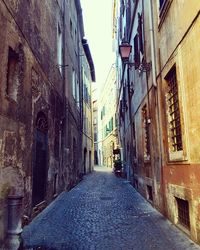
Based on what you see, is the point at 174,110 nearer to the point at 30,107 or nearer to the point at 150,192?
the point at 30,107

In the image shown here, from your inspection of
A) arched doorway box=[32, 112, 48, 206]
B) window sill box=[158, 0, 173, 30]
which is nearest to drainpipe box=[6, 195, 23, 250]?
arched doorway box=[32, 112, 48, 206]

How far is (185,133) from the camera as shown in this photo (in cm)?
544

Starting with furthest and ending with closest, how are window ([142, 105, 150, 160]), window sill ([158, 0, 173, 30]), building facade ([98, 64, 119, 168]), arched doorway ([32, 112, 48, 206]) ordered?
building facade ([98, 64, 119, 168]) < window ([142, 105, 150, 160]) < arched doorway ([32, 112, 48, 206]) < window sill ([158, 0, 173, 30])

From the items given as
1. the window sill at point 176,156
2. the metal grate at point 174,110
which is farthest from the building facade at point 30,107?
the metal grate at point 174,110

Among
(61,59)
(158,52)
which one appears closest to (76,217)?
(158,52)

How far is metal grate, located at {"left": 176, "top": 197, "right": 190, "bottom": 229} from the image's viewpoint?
18.5 ft

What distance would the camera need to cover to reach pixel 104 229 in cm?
610

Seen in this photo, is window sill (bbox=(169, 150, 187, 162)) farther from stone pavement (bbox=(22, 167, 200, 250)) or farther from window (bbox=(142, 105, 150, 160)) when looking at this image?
window (bbox=(142, 105, 150, 160))

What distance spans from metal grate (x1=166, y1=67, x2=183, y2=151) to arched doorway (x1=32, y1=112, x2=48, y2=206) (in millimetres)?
3307

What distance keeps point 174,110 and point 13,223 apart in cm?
384

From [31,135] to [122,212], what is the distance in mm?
3047

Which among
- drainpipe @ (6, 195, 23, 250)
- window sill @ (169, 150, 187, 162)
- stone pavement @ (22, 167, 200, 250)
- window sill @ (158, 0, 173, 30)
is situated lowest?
stone pavement @ (22, 167, 200, 250)

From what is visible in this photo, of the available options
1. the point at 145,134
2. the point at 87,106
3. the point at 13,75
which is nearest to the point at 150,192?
the point at 145,134

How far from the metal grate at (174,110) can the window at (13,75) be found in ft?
10.4
